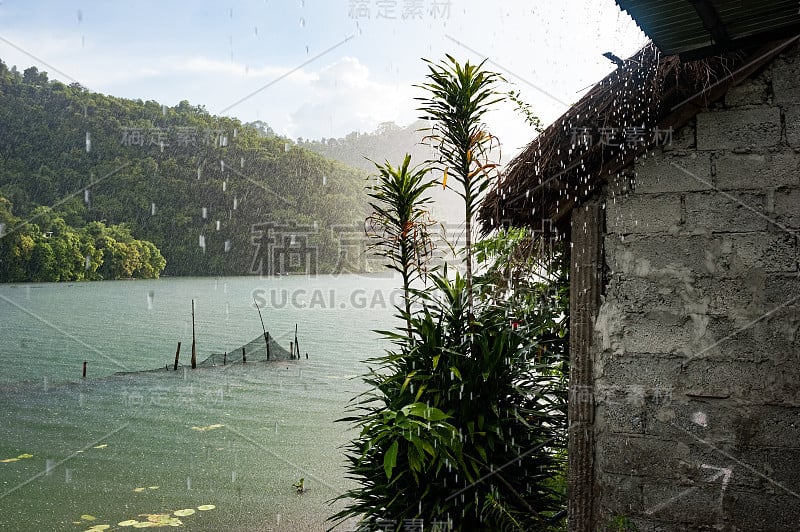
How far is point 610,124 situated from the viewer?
2.98 metres

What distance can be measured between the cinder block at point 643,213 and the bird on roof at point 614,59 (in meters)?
0.70

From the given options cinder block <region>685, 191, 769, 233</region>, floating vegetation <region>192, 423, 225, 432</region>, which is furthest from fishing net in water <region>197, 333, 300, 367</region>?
cinder block <region>685, 191, 769, 233</region>

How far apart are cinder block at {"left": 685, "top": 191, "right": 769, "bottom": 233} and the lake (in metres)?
2.29

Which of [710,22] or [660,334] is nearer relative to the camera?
[710,22]

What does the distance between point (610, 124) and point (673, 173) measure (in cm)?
38

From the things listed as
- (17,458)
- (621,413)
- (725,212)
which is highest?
(725,212)

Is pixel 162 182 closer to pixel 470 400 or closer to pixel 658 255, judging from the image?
pixel 470 400

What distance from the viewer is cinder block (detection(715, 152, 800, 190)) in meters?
2.71

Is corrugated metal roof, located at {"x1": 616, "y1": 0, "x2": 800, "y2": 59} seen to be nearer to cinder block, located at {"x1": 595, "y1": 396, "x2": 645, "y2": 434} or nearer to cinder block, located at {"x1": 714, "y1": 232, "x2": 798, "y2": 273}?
cinder block, located at {"x1": 714, "y1": 232, "x2": 798, "y2": 273}

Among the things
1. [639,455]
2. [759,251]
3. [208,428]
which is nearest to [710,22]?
[759,251]

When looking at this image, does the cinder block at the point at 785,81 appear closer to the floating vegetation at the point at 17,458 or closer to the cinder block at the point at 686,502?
the cinder block at the point at 686,502

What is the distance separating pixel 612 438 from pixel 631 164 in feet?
4.33

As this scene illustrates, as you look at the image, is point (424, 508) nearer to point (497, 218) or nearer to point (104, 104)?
A: point (497, 218)

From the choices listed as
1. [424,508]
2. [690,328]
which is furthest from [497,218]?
[424,508]
